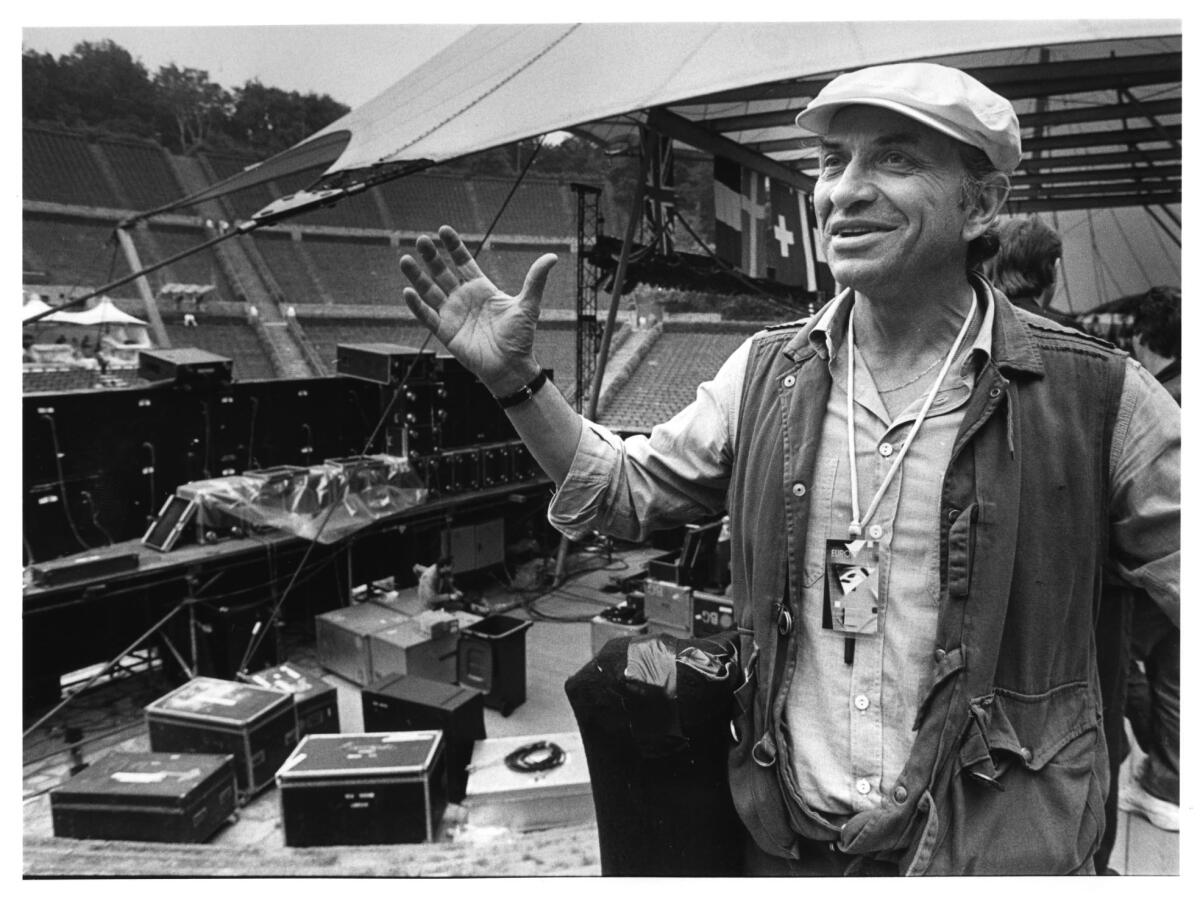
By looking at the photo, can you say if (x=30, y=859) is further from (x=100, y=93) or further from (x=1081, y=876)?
(x=100, y=93)

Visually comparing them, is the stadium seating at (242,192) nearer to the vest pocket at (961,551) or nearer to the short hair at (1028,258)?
the short hair at (1028,258)

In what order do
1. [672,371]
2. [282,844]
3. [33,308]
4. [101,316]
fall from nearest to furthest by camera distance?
[282,844] → [33,308] → [101,316] → [672,371]

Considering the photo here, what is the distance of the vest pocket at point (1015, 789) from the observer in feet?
3.58

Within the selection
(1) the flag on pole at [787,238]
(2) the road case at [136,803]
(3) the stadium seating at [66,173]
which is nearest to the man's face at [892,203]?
(2) the road case at [136,803]

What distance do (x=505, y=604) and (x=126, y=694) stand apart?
298cm

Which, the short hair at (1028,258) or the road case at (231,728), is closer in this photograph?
the short hair at (1028,258)

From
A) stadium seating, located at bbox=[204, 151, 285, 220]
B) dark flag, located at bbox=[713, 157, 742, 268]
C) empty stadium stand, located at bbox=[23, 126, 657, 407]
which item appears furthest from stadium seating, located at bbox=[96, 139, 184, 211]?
dark flag, located at bbox=[713, 157, 742, 268]

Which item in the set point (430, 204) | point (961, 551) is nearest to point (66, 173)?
point (430, 204)

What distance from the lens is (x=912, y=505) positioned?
1.14 m

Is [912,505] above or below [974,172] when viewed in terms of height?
below

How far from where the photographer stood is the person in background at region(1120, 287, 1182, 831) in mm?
2740

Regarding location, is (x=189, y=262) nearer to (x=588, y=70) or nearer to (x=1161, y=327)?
(x=588, y=70)

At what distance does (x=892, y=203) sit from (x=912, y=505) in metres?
0.41

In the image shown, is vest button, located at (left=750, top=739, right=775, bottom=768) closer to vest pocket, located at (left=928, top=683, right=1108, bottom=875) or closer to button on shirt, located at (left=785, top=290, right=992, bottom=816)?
button on shirt, located at (left=785, top=290, right=992, bottom=816)
